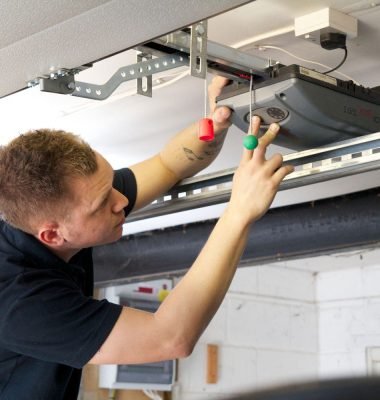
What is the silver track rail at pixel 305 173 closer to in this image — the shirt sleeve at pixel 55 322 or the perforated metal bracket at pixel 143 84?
the perforated metal bracket at pixel 143 84

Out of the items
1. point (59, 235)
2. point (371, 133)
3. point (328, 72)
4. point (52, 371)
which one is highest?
point (328, 72)

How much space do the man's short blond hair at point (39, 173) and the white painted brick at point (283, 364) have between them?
11.8 ft

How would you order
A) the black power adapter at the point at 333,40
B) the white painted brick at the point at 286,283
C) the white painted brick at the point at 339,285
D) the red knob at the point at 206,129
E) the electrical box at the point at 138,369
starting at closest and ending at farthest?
the red knob at the point at 206,129
the black power adapter at the point at 333,40
the electrical box at the point at 138,369
the white painted brick at the point at 286,283
the white painted brick at the point at 339,285

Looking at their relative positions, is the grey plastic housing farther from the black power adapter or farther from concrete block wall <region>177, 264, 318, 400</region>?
concrete block wall <region>177, 264, 318, 400</region>

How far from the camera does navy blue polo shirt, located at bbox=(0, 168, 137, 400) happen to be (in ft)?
4.58

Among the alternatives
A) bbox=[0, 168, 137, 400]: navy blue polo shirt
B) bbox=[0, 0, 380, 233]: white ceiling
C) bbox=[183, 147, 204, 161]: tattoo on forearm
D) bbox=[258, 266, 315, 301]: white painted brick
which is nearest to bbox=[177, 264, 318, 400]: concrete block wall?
bbox=[258, 266, 315, 301]: white painted brick

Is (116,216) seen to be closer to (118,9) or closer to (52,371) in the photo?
(52,371)

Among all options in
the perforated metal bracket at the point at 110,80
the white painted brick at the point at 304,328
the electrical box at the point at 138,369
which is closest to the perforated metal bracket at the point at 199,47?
the perforated metal bracket at the point at 110,80

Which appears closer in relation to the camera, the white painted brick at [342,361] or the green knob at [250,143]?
the green knob at [250,143]

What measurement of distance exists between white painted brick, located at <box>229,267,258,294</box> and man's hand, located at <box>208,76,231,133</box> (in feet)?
10.6

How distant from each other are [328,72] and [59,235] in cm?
83

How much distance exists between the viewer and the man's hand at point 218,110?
1684 mm

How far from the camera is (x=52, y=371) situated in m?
1.55

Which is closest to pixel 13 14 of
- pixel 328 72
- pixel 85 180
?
pixel 85 180
